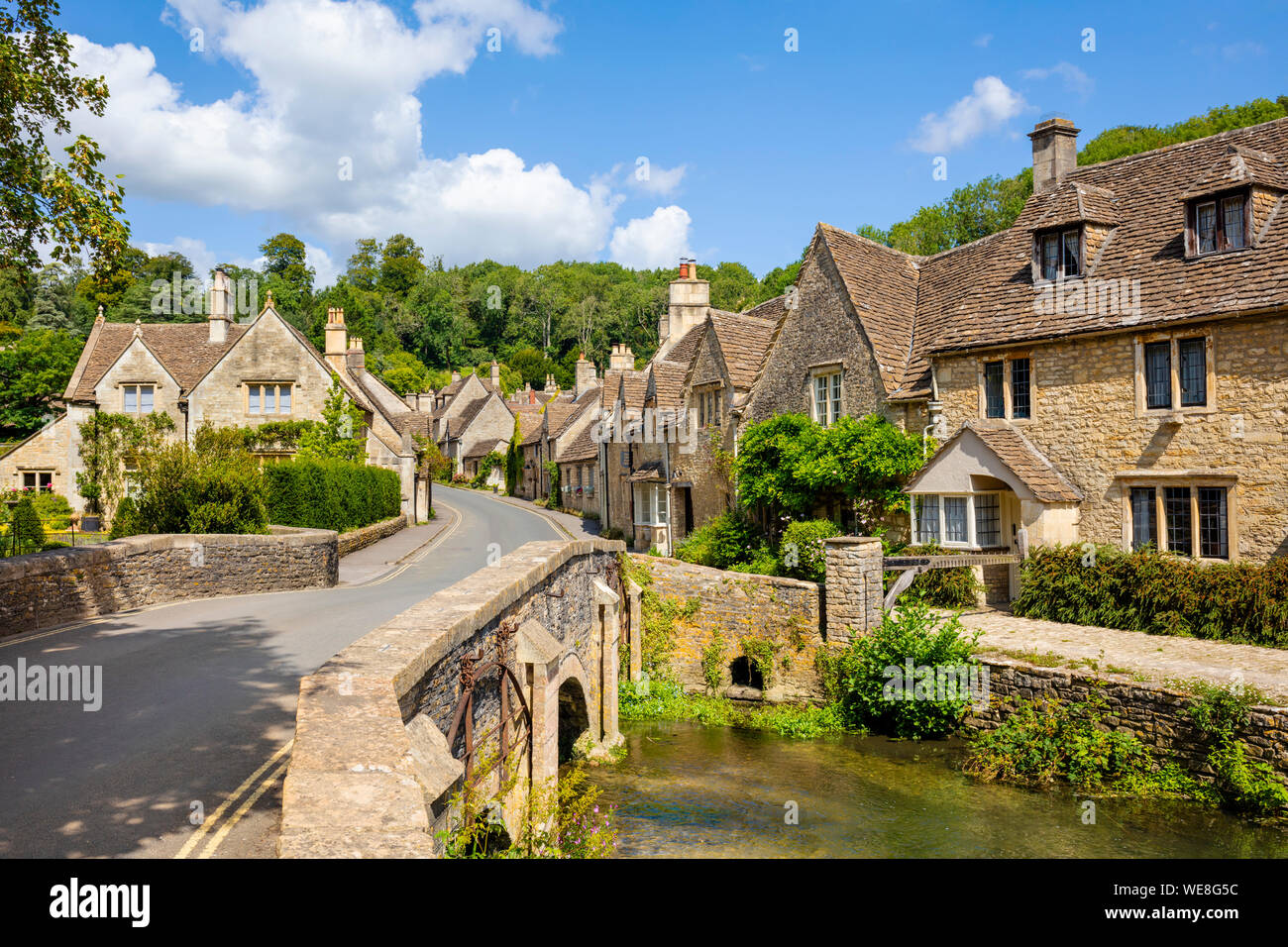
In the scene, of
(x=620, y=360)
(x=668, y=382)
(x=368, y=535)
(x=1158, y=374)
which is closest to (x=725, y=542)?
(x=668, y=382)

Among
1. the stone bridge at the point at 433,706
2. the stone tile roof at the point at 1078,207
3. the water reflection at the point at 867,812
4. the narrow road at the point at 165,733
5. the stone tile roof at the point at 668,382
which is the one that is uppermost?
the stone tile roof at the point at 1078,207

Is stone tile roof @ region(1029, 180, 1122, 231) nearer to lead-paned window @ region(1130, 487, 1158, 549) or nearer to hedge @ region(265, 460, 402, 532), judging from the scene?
lead-paned window @ region(1130, 487, 1158, 549)

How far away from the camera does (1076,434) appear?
20516 millimetres

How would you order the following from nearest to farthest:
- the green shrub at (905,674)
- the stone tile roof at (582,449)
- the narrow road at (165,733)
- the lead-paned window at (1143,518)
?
1. the narrow road at (165,733)
2. the green shrub at (905,674)
3. the lead-paned window at (1143,518)
4. the stone tile roof at (582,449)

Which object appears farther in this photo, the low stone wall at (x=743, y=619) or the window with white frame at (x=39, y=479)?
the window with white frame at (x=39, y=479)

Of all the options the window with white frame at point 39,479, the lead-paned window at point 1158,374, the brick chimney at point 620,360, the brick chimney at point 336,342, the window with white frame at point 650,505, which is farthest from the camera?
the brick chimney at point 620,360

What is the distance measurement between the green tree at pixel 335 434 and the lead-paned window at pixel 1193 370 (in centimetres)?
3022

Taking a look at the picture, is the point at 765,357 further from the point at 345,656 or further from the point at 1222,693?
the point at 345,656

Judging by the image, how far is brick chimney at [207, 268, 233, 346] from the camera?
41.7 metres

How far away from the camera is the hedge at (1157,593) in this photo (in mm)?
16500

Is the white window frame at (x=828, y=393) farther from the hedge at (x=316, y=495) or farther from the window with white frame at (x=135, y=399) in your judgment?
the window with white frame at (x=135, y=399)

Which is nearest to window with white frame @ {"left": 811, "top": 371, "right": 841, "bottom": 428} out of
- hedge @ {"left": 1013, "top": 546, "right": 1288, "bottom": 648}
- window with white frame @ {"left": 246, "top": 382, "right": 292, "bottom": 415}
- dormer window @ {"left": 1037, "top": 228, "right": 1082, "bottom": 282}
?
dormer window @ {"left": 1037, "top": 228, "right": 1082, "bottom": 282}

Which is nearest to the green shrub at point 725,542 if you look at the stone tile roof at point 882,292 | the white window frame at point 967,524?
the white window frame at point 967,524

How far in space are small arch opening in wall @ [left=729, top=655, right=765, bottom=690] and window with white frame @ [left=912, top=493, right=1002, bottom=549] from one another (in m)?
5.31
